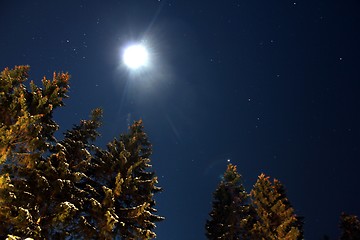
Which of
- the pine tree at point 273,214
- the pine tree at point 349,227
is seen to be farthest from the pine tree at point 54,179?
the pine tree at point 349,227

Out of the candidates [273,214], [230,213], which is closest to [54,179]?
[230,213]

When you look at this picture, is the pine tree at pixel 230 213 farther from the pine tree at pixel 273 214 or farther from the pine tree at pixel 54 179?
the pine tree at pixel 54 179

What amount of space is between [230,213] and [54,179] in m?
14.1

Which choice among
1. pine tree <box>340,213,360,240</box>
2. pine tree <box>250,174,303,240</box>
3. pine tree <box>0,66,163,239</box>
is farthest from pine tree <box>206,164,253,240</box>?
pine tree <box>340,213,360,240</box>

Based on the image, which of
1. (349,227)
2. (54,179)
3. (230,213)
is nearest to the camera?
(54,179)

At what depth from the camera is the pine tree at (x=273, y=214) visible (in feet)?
71.1

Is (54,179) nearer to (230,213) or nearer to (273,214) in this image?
(230,213)

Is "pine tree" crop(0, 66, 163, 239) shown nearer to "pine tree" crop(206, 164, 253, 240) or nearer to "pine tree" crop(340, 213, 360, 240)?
"pine tree" crop(206, 164, 253, 240)

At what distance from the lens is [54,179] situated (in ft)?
48.4

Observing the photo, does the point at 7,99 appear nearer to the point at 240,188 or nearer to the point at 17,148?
the point at 17,148

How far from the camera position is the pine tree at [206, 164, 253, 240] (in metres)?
22.7

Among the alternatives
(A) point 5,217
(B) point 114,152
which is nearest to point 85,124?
(B) point 114,152

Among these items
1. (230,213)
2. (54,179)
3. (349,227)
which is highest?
(349,227)

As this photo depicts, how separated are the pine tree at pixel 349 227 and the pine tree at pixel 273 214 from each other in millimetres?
9282
